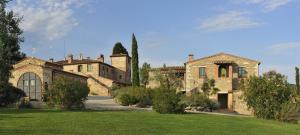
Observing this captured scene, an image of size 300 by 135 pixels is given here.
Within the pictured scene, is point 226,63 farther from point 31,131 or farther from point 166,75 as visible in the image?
point 31,131

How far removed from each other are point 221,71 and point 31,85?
26.1 m

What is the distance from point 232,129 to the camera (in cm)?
2208

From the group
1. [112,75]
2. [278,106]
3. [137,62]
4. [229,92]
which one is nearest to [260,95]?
[278,106]

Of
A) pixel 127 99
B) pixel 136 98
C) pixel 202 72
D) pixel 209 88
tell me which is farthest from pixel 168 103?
pixel 202 72

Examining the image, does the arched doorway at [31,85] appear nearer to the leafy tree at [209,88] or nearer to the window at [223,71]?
the leafy tree at [209,88]

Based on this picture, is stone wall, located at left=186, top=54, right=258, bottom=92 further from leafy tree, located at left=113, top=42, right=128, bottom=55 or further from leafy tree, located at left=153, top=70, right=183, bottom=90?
leafy tree, located at left=113, top=42, right=128, bottom=55

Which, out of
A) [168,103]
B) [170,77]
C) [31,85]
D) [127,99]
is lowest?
[127,99]

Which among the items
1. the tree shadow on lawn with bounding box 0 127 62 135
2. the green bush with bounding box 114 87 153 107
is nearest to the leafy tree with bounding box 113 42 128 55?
the green bush with bounding box 114 87 153 107

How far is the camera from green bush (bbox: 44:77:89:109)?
32.0 m

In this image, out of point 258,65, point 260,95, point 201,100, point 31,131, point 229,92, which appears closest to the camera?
point 31,131

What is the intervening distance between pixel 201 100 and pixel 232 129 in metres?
22.3

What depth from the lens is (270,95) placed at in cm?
3484

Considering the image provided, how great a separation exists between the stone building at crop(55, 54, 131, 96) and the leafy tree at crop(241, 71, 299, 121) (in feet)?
124

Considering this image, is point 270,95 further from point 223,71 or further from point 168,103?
point 223,71
